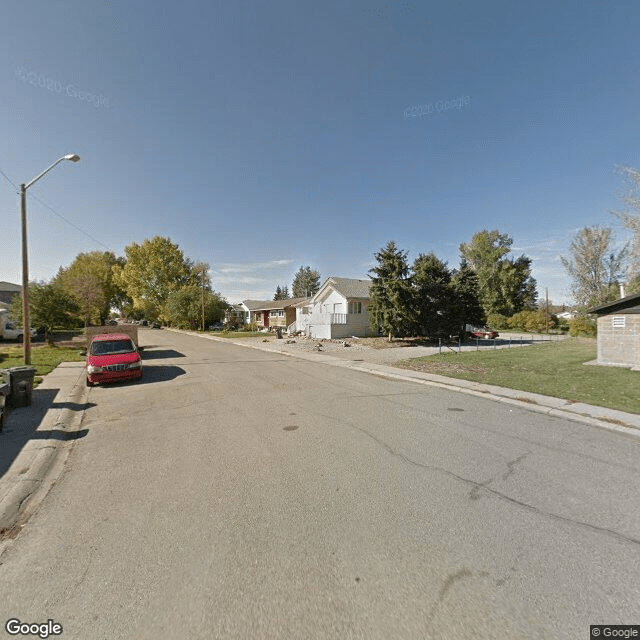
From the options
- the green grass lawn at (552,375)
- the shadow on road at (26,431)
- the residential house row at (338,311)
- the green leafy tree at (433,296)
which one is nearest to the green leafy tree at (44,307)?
the shadow on road at (26,431)

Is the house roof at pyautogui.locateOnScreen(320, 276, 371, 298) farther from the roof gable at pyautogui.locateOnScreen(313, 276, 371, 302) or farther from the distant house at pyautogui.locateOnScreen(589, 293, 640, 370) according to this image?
the distant house at pyautogui.locateOnScreen(589, 293, 640, 370)

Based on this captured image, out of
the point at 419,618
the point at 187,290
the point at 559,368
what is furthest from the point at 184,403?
the point at 187,290

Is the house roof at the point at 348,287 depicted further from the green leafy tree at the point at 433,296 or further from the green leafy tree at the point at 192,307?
the green leafy tree at the point at 192,307

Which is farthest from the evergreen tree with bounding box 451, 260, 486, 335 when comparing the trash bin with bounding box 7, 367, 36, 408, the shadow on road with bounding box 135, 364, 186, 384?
the trash bin with bounding box 7, 367, 36, 408

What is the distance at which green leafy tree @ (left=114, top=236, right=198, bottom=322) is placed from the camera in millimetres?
49219

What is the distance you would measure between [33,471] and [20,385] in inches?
168

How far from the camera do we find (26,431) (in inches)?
245

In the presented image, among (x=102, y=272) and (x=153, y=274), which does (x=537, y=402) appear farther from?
(x=102, y=272)

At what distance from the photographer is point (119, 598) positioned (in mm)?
2426

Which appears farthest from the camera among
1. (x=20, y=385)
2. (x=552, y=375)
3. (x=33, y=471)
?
(x=552, y=375)

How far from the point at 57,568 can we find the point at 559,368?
52.1 feet

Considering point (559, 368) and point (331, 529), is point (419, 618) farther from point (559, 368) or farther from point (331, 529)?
point (559, 368)

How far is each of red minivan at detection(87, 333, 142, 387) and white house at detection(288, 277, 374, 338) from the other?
17704mm

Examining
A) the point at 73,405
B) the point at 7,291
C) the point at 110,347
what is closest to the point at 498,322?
the point at 110,347
